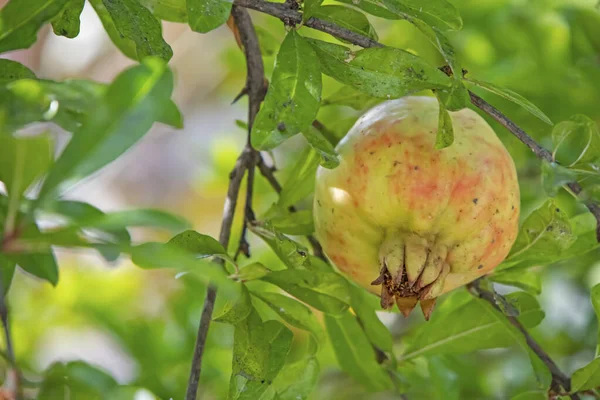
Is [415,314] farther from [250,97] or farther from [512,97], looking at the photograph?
[512,97]

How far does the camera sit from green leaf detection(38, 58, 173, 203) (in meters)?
0.41

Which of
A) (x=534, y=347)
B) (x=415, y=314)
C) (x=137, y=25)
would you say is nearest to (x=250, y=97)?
(x=137, y=25)

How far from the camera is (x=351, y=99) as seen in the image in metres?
0.86

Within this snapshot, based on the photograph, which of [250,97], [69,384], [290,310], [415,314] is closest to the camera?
[69,384]

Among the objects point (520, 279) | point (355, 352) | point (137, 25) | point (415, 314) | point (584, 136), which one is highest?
point (137, 25)

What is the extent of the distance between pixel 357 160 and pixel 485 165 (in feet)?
0.39

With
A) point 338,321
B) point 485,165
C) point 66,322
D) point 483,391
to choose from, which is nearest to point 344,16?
point 485,165

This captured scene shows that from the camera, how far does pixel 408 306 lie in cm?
74

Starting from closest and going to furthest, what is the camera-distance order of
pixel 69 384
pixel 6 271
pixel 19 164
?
pixel 19 164, pixel 69 384, pixel 6 271

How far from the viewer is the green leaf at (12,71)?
64 cm

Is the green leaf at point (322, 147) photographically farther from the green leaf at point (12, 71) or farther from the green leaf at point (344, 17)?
the green leaf at point (12, 71)

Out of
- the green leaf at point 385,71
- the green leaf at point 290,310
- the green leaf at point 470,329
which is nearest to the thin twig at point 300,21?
the green leaf at point 385,71

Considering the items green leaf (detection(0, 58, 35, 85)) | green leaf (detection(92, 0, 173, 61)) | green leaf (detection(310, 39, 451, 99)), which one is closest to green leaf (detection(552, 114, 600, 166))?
green leaf (detection(310, 39, 451, 99))

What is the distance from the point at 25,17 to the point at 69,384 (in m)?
0.28
